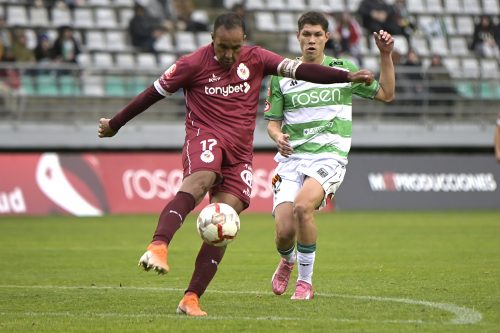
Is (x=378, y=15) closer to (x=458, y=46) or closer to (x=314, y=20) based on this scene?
(x=458, y=46)

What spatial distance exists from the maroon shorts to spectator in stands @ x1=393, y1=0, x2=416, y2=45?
68.8 ft

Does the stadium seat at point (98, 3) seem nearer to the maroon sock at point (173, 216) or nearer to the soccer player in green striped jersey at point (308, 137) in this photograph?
the soccer player in green striped jersey at point (308, 137)

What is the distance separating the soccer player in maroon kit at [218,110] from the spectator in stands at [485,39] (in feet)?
75.5

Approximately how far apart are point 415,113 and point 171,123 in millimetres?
6267

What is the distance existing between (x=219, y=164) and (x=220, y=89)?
614 mm

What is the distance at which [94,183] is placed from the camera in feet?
77.8

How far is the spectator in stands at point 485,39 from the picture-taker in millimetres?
30720

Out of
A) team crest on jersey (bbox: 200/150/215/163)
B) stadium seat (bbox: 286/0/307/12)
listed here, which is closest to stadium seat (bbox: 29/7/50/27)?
stadium seat (bbox: 286/0/307/12)

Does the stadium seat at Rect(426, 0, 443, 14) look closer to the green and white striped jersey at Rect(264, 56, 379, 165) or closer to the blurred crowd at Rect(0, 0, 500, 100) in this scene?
the blurred crowd at Rect(0, 0, 500, 100)

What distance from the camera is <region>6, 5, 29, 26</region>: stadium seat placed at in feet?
87.2

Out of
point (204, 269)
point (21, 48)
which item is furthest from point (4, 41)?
point (204, 269)

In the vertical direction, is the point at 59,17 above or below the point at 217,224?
below

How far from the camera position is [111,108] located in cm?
2548

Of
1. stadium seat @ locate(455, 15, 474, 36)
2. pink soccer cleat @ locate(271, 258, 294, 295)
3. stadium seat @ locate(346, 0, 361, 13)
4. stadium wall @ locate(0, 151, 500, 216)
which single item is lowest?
stadium wall @ locate(0, 151, 500, 216)
